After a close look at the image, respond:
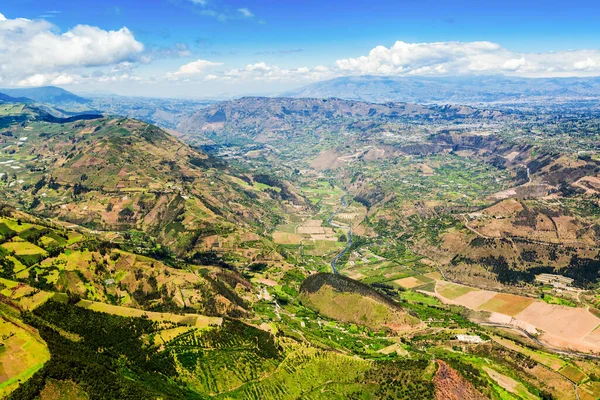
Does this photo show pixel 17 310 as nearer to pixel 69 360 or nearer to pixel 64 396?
pixel 69 360

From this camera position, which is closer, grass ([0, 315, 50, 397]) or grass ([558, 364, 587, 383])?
grass ([0, 315, 50, 397])

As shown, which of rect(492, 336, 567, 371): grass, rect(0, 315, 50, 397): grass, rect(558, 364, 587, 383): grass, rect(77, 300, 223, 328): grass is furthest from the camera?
rect(492, 336, 567, 371): grass

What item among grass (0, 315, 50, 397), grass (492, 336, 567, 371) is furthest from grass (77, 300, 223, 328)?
grass (492, 336, 567, 371)

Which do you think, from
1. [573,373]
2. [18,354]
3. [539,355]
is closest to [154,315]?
[18,354]

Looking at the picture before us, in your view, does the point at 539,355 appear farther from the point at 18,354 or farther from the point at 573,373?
the point at 18,354

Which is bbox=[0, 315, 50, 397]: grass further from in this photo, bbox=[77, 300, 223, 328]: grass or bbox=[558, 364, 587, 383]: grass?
bbox=[558, 364, 587, 383]: grass

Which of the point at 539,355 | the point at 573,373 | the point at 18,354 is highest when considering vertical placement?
the point at 18,354

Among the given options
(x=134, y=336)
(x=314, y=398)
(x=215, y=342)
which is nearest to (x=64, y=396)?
(x=134, y=336)

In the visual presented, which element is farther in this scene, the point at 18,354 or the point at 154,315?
the point at 154,315

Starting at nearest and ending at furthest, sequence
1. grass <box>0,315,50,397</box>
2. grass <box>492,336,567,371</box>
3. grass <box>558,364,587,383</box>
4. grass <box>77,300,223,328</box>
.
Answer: grass <box>0,315,50,397</box>
grass <box>558,364,587,383</box>
grass <box>77,300,223,328</box>
grass <box>492,336,567,371</box>

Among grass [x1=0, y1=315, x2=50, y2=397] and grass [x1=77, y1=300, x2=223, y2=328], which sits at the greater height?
grass [x1=0, y1=315, x2=50, y2=397]

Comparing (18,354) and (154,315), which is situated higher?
(18,354)
